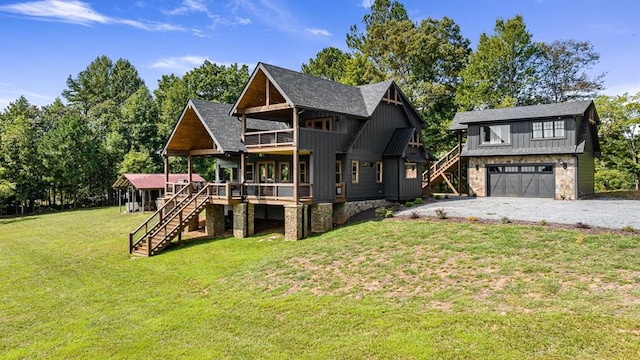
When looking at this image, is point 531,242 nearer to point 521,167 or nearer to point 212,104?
point 521,167

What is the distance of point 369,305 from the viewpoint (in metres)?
10.2

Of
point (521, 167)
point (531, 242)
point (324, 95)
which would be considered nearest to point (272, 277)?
point (531, 242)

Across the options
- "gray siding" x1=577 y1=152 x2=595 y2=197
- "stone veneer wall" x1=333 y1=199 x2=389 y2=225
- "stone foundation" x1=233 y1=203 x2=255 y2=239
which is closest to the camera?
"stone foundation" x1=233 y1=203 x2=255 y2=239

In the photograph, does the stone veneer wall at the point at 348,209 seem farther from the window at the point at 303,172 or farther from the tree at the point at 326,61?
the tree at the point at 326,61

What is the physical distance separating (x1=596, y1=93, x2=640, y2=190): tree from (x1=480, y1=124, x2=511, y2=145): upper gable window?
13354 mm

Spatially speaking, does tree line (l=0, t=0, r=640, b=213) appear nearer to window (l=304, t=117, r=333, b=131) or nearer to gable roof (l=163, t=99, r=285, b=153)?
window (l=304, t=117, r=333, b=131)

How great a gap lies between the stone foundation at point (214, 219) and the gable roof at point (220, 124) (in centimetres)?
355

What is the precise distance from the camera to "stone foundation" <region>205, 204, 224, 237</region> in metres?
22.1

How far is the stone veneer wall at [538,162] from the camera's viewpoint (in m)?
24.7

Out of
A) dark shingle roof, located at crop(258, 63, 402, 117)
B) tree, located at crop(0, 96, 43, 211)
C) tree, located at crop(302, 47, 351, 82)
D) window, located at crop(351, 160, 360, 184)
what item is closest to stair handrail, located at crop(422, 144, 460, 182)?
dark shingle roof, located at crop(258, 63, 402, 117)

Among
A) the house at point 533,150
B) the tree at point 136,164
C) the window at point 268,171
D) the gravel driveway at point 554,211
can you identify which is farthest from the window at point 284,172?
the tree at point 136,164

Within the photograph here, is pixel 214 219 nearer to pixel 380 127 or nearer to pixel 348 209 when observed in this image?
pixel 348 209

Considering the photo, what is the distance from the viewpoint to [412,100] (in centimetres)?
4147

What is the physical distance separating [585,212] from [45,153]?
4697cm
